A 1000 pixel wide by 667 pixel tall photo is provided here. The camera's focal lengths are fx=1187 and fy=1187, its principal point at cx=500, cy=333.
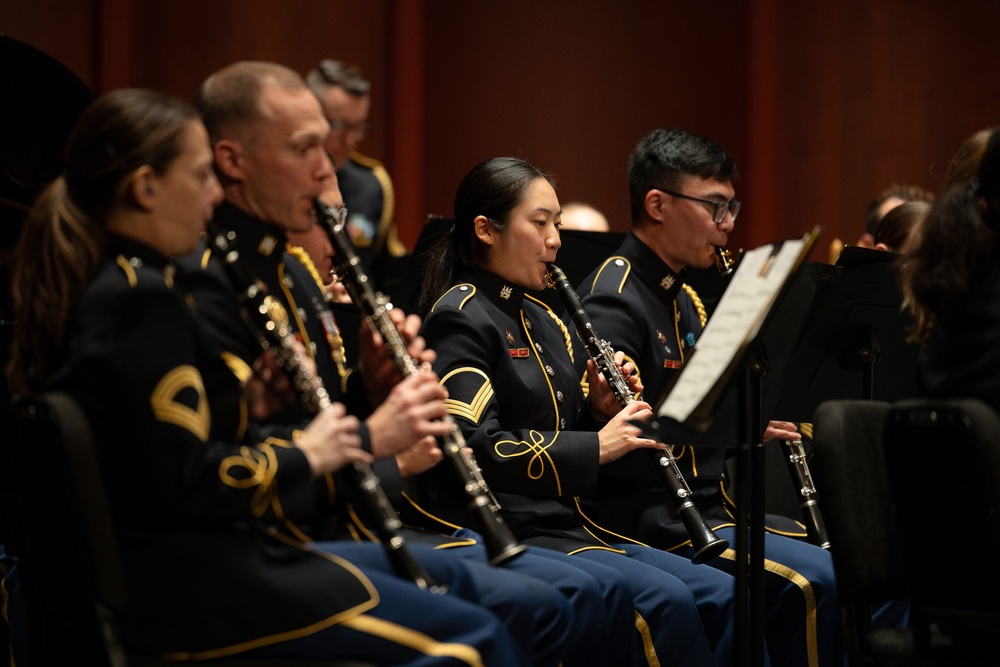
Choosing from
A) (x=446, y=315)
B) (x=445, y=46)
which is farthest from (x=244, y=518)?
(x=445, y=46)

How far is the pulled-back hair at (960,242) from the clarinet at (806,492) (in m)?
1.36

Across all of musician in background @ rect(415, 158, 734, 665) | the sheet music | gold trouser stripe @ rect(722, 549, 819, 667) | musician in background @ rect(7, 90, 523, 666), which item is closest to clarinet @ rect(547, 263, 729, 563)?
musician in background @ rect(415, 158, 734, 665)

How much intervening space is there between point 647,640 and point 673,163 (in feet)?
4.93

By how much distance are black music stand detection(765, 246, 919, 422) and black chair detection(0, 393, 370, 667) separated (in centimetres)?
147

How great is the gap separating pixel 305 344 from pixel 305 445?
0.36 metres

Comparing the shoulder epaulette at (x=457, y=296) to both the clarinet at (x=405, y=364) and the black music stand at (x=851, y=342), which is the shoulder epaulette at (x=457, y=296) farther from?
the black music stand at (x=851, y=342)

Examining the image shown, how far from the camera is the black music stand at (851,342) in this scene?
9.12ft

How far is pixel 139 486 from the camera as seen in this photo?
175 cm

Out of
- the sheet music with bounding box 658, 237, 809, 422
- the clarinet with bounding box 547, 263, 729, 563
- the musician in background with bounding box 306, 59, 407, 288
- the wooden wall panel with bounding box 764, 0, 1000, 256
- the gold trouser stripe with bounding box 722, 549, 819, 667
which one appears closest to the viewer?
the sheet music with bounding box 658, 237, 809, 422

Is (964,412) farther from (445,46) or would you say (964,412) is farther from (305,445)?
(445,46)

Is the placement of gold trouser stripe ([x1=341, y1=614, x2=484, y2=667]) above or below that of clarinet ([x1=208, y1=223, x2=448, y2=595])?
below

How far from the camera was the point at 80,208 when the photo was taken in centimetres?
186

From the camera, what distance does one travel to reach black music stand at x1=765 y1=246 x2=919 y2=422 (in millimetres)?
2779

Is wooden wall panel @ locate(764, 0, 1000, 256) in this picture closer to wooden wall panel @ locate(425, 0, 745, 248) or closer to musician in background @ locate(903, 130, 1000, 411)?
wooden wall panel @ locate(425, 0, 745, 248)
